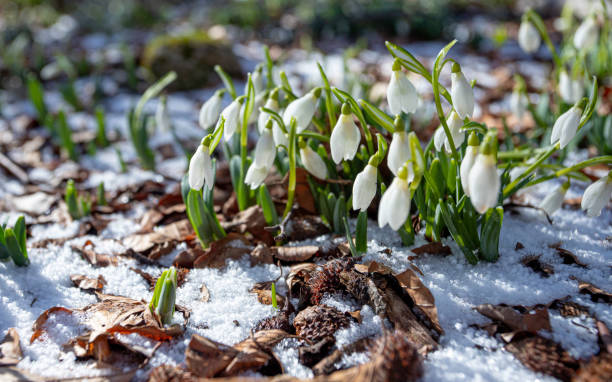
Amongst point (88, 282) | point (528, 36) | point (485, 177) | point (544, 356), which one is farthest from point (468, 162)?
point (528, 36)

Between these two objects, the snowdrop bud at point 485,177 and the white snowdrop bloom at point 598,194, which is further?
the white snowdrop bloom at point 598,194

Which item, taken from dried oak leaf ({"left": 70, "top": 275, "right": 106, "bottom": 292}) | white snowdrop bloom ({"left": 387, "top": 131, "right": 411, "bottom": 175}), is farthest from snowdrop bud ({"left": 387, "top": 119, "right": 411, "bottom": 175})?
dried oak leaf ({"left": 70, "top": 275, "right": 106, "bottom": 292})

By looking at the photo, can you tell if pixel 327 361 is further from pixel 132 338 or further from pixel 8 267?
pixel 8 267

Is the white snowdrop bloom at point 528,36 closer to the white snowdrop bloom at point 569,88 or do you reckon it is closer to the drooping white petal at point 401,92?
the white snowdrop bloom at point 569,88

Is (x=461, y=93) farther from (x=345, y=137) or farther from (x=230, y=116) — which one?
(x=230, y=116)

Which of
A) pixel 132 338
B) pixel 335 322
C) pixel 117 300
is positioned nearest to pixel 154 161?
pixel 117 300

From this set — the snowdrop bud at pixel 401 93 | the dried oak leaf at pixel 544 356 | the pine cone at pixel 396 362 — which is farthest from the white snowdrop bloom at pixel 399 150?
the dried oak leaf at pixel 544 356
